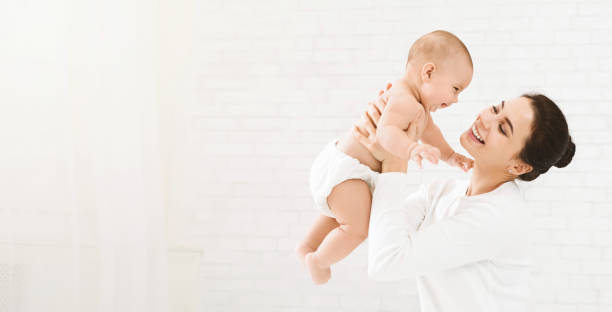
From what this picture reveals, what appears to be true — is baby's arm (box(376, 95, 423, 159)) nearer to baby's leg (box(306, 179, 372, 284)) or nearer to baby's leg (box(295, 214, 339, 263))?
baby's leg (box(306, 179, 372, 284))

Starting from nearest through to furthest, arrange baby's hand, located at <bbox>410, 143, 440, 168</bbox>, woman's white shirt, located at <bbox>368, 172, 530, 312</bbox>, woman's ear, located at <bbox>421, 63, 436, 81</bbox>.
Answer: baby's hand, located at <bbox>410, 143, 440, 168</bbox>
woman's white shirt, located at <bbox>368, 172, 530, 312</bbox>
woman's ear, located at <bbox>421, 63, 436, 81</bbox>

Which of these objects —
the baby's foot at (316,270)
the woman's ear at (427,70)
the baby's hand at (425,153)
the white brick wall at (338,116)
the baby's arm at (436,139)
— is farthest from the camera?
the white brick wall at (338,116)

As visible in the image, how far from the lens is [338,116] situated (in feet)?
11.4

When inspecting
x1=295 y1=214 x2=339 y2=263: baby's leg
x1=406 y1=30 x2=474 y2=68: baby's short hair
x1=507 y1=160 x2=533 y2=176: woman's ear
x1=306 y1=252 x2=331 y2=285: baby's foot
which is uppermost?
x1=406 y1=30 x2=474 y2=68: baby's short hair

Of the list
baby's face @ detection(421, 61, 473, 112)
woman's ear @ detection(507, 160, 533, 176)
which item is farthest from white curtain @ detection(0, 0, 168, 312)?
woman's ear @ detection(507, 160, 533, 176)

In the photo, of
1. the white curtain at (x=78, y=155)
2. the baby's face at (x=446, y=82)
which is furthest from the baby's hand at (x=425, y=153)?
the white curtain at (x=78, y=155)

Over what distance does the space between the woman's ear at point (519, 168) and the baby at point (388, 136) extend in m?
0.21

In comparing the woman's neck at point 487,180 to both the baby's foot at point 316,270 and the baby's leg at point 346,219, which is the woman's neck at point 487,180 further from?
the baby's foot at point 316,270

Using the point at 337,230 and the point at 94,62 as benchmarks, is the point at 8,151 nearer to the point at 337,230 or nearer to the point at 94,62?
the point at 94,62

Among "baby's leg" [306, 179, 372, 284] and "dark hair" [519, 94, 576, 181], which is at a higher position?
"dark hair" [519, 94, 576, 181]

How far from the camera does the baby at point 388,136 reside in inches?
62.9

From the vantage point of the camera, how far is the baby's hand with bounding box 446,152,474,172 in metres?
1.86

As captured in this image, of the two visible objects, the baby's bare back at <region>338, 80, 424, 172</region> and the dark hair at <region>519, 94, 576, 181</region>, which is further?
the baby's bare back at <region>338, 80, 424, 172</region>

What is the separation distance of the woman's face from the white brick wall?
1.74 m
